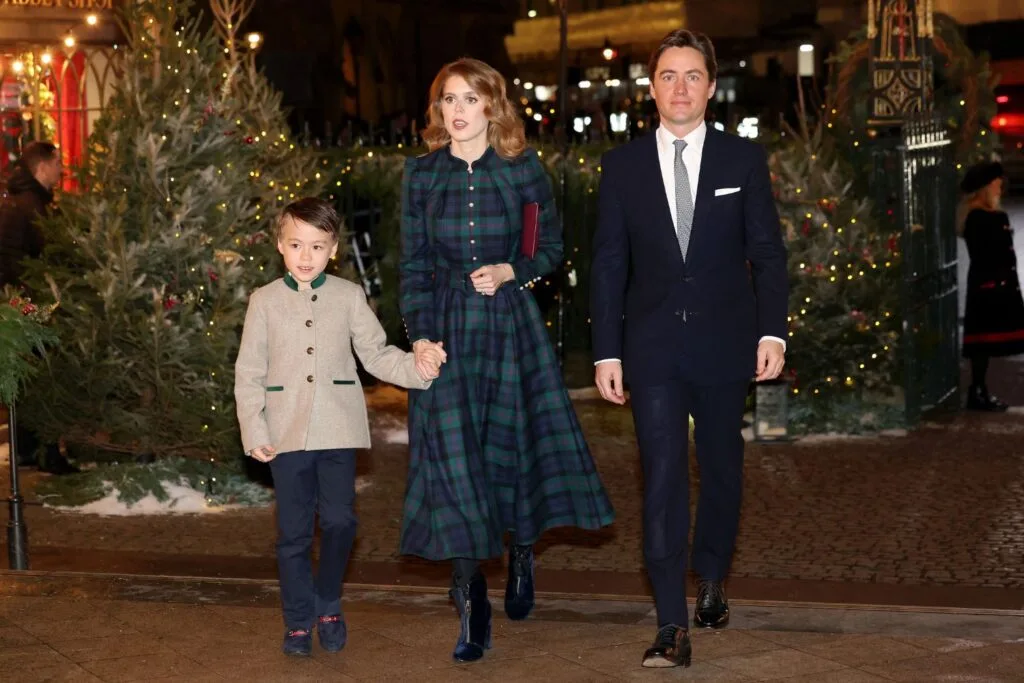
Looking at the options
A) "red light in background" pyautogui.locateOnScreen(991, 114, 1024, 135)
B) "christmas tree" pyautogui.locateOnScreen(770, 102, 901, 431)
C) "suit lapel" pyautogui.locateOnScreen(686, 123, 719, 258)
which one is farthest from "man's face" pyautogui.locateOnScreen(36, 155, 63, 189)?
"red light in background" pyautogui.locateOnScreen(991, 114, 1024, 135)

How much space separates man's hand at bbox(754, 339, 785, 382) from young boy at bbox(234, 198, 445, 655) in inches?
43.0

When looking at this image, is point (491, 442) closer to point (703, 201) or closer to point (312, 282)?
point (312, 282)

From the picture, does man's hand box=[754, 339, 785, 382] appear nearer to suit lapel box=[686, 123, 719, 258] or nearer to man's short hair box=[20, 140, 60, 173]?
suit lapel box=[686, 123, 719, 258]

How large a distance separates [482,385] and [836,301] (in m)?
5.40

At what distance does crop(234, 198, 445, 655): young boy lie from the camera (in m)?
6.00

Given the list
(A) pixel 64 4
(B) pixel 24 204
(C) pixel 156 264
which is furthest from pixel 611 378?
(A) pixel 64 4

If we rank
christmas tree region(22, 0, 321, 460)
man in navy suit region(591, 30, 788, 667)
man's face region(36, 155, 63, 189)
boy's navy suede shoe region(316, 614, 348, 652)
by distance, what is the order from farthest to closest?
man's face region(36, 155, 63, 189) < christmas tree region(22, 0, 321, 460) < boy's navy suede shoe region(316, 614, 348, 652) < man in navy suit region(591, 30, 788, 667)

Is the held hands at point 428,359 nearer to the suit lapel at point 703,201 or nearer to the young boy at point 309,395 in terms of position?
the young boy at point 309,395

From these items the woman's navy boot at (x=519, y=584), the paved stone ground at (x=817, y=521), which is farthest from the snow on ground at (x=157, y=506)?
the woman's navy boot at (x=519, y=584)

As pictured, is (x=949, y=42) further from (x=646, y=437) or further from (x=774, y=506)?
(x=646, y=437)

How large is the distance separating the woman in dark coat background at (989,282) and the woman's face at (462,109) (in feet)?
22.6

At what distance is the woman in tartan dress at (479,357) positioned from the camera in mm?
6059

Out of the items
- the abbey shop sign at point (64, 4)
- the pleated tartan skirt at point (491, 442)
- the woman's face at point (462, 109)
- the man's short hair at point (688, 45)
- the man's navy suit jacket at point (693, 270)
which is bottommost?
the pleated tartan skirt at point (491, 442)

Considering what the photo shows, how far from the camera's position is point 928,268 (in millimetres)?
11773
